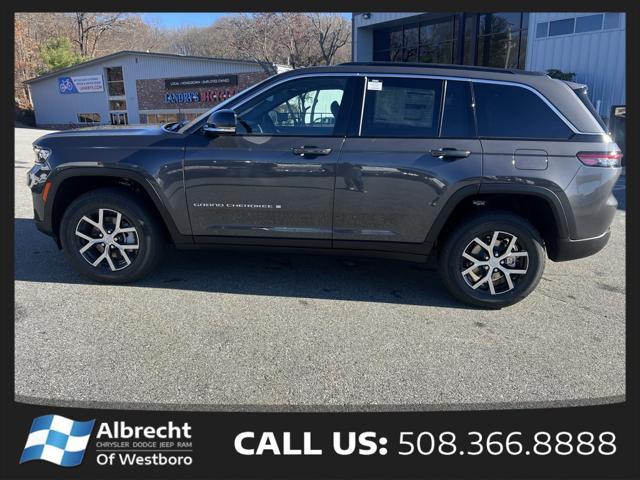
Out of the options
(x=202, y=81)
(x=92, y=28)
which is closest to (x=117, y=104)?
(x=202, y=81)

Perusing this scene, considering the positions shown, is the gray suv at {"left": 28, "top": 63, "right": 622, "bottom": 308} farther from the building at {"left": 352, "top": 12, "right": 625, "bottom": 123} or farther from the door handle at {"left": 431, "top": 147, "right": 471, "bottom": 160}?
the building at {"left": 352, "top": 12, "right": 625, "bottom": 123}

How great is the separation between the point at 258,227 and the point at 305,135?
2.86 ft

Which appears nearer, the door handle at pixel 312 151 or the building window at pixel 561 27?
the door handle at pixel 312 151

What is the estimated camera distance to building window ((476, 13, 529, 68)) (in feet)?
54.7

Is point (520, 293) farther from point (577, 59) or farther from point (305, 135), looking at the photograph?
point (577, 59)

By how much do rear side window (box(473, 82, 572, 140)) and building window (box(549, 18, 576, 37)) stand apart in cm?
1304

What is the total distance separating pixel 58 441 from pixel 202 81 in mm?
29770

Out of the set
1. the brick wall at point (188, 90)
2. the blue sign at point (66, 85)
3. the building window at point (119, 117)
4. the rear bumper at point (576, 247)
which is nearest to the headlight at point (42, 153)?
the rear bumper at point (576, 247)

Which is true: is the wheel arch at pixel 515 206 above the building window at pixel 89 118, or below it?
below

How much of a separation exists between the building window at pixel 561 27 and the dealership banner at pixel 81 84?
31.1 meters

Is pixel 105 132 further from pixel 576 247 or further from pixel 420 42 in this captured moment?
pixel 420 42

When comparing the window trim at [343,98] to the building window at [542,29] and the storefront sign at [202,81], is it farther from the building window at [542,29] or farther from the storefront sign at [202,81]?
the storefront sign at [202,81]

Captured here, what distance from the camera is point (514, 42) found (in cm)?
1705

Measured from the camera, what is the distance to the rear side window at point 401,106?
3699mm
